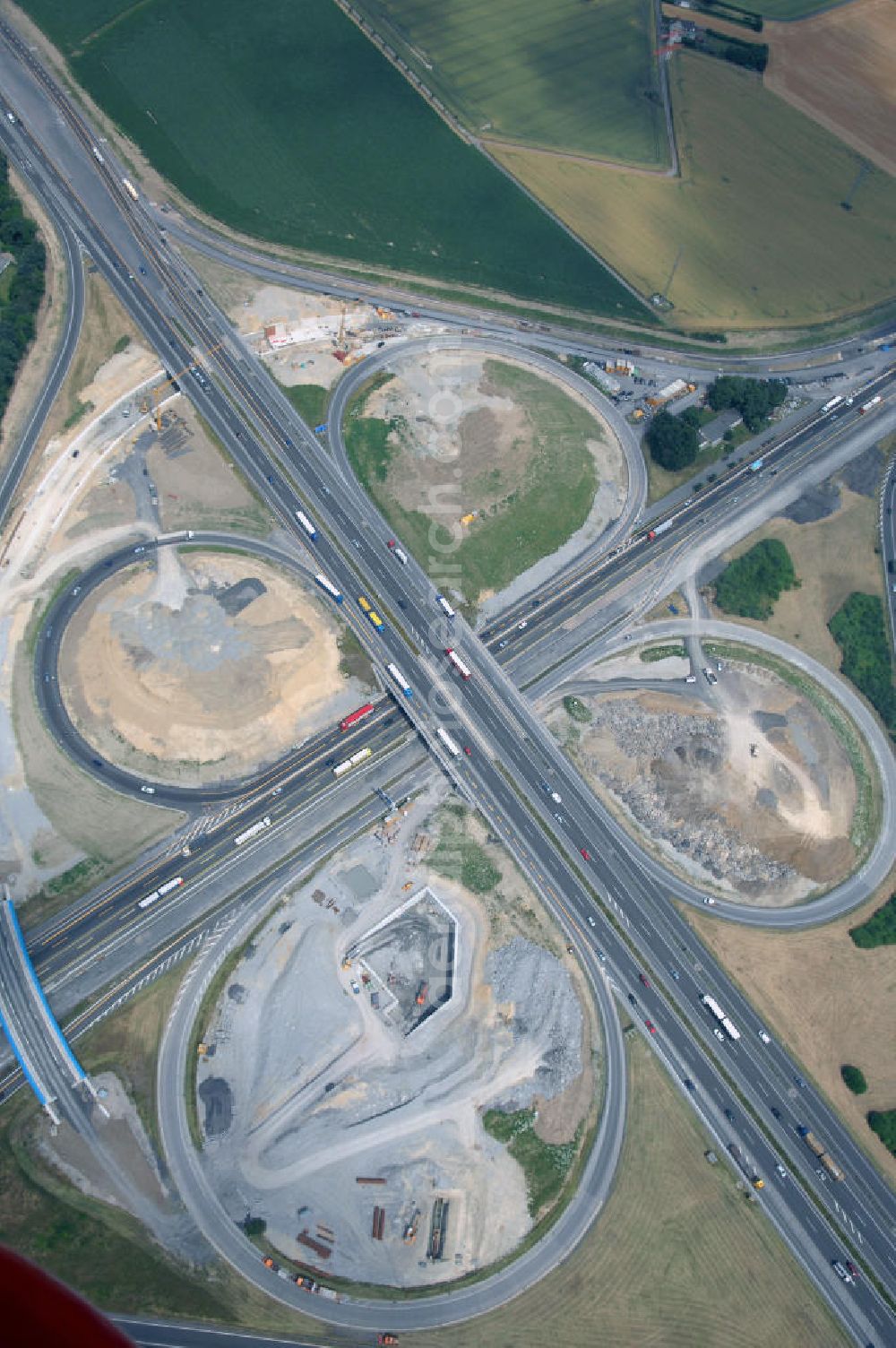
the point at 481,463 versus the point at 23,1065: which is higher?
the point at 481,463

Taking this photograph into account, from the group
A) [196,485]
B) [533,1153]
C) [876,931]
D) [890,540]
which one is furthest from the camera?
[890,540]

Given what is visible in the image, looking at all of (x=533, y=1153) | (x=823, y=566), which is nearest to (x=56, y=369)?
(x=823, y=566)

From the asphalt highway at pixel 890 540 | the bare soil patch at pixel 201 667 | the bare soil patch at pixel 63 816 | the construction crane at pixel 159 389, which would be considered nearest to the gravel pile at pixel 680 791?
the asphalt highway at pixel 890 540

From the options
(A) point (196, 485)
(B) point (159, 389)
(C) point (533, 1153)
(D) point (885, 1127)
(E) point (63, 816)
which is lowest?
(D) point (885, 1127)

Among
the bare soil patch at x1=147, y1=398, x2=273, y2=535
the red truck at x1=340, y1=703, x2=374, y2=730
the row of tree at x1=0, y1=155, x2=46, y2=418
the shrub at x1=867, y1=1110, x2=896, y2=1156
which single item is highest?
the row of tree at x1=0, y1=155, x2=46, y2=418

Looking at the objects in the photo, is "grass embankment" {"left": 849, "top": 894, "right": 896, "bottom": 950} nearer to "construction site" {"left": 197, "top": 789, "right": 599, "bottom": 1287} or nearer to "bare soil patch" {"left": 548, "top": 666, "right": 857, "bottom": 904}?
"bare soil patch" {"left": 548, "top": 666, "right": 857, "bottom": 904}

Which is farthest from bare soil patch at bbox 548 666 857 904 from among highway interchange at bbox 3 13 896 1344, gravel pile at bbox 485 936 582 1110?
gravel pile at bbox 485 936 582 1110

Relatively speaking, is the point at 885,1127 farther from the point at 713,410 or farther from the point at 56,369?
the point at 56,369
